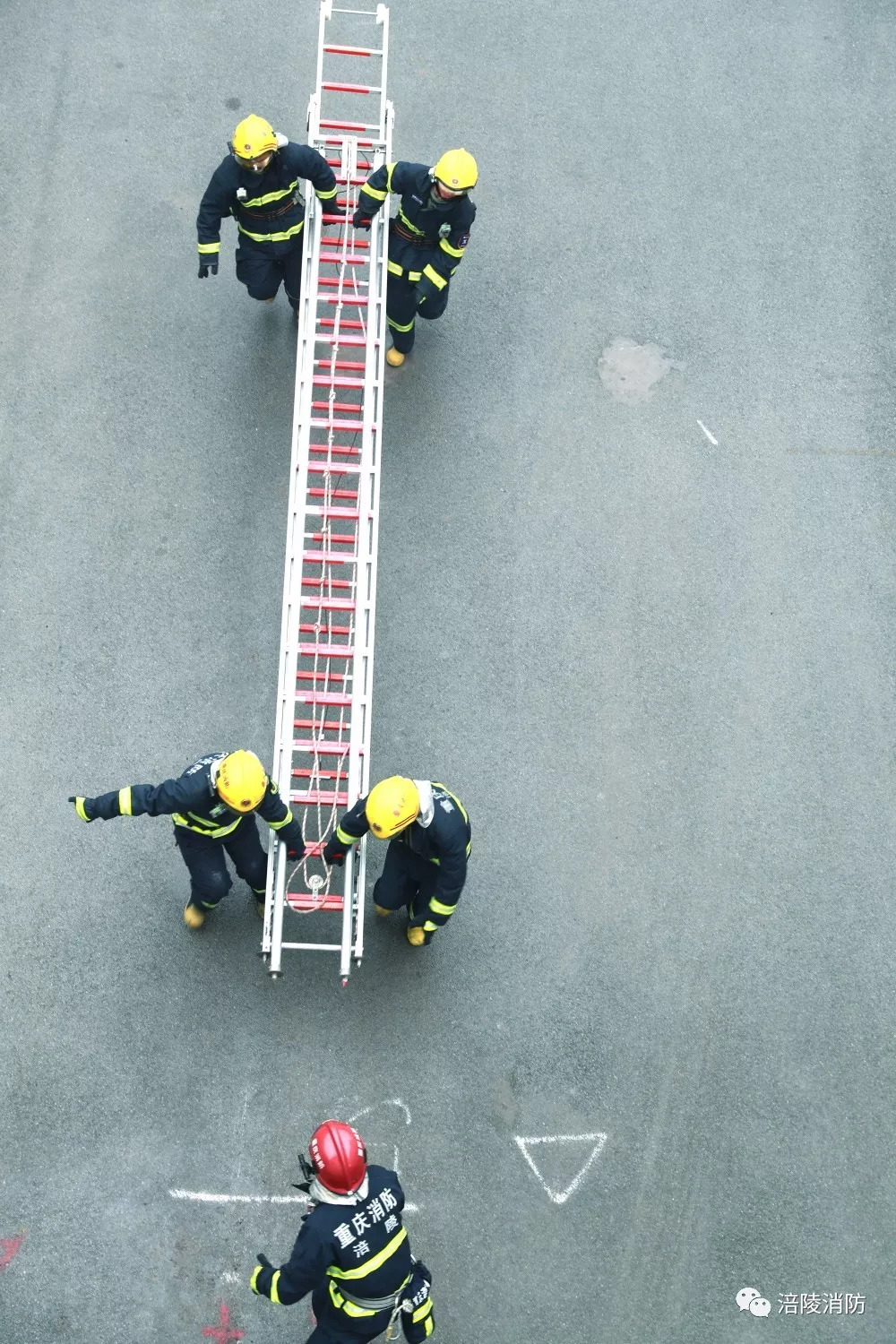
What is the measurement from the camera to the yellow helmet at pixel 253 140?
7461 mm

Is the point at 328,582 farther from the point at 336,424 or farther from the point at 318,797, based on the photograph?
the point at 318,797

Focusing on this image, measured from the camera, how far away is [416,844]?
6.89m

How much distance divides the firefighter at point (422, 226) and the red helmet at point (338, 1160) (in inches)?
205

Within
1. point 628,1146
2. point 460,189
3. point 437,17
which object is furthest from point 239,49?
point 628,1146

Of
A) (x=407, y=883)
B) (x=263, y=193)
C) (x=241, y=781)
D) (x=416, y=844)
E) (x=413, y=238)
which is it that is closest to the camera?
(x=241, y=781)

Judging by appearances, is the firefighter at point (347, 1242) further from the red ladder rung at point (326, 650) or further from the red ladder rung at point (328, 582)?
the red ladder rung at point (328, 582)

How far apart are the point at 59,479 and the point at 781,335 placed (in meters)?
5.20

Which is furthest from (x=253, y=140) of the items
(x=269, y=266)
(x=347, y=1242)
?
(x=347, y=1242)

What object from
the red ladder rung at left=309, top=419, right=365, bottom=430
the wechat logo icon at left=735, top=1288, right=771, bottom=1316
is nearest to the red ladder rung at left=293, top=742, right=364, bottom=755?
the red ladder rung at left=309, top=419, right=365, bottom=430

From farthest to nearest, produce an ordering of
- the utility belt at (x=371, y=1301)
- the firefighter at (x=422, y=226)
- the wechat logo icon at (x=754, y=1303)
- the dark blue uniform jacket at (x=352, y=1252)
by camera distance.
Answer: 1. the firefighter at (x=422, y=226)
2. the wechat logo icon at (x=754, y=1303)
3. the utility belt at (x=371, y=1301)
4. the dark blue uniform jacket at (x=352, y=1252)

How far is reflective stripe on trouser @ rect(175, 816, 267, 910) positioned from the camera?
6.89 metres

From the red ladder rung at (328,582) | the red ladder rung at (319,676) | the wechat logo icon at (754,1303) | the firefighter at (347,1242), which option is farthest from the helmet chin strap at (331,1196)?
the red ladder rung at (328,582)

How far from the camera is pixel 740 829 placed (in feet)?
26.2

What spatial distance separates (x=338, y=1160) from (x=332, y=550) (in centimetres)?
391
